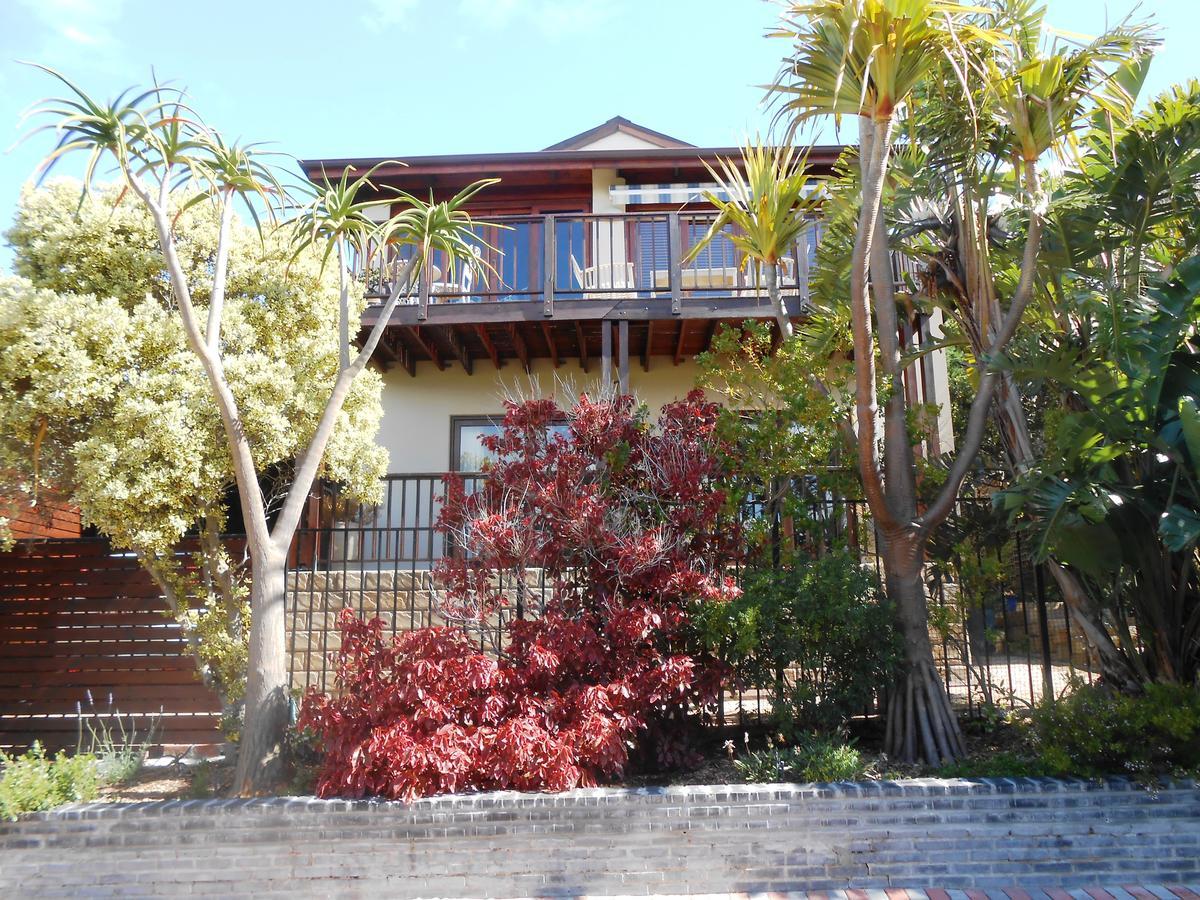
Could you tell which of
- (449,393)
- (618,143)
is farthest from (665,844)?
(618,143)

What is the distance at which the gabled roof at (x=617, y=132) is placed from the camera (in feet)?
44.1

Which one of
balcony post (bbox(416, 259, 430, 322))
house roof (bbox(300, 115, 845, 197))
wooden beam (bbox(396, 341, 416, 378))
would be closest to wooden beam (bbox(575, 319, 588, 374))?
balcony post (bbox(416, 259, 430, 322))

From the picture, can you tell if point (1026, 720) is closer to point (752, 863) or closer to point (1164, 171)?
point (752, 863)

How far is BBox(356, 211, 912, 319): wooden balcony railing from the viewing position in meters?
9.27

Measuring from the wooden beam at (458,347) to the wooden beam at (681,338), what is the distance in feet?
9.03

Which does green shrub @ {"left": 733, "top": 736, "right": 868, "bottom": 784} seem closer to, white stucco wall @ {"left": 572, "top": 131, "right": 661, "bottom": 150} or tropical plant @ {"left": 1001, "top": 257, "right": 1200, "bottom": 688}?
tropical plant @ {"left": 1001, "top": 257, "right": 1200, "bottom": 688}

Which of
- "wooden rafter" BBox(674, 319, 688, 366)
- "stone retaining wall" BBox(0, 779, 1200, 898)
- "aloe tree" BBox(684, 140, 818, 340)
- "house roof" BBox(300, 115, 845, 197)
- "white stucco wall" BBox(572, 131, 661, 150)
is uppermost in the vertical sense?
"white stucco wall" BBox(572, 131, 661, 150)

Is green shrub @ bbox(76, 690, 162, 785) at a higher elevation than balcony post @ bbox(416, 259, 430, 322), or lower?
lower

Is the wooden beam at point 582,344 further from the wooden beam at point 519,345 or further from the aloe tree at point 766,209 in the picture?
the aloe tree at point 766,209

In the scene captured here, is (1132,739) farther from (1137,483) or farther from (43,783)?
(43,783)

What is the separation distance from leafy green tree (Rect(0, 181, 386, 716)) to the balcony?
2063mm

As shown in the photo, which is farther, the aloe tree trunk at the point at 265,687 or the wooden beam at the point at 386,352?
the wooden beam at the point at 386,352

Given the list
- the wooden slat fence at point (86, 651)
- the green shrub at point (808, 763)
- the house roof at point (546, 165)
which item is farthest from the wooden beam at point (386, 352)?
the green shrub at point (808, 763)

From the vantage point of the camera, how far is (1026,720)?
5883mm
